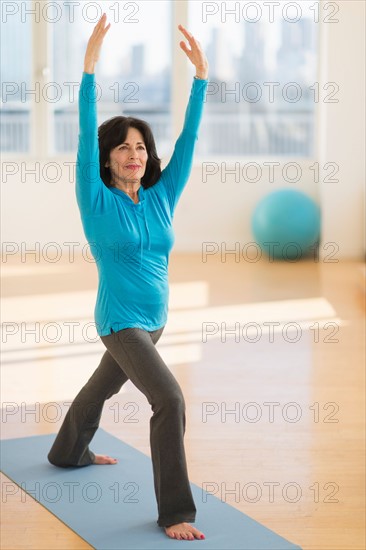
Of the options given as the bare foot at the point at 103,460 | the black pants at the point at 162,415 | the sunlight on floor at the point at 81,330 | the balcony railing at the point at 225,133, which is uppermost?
the balcony railing at the point at 225,133

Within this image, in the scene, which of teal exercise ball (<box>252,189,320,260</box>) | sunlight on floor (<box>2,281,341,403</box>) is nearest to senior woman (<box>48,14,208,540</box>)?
sunlight on floor (<box>2,281,341,403</box>)

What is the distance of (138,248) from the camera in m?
2.98

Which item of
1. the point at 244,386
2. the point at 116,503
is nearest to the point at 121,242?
the point at 116,503

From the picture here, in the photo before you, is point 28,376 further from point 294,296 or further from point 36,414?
point 294,296

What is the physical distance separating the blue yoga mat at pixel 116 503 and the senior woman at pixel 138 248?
0.10 m

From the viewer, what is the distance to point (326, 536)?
290cm

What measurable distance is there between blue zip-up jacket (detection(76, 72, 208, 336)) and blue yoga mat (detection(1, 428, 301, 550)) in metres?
0.57

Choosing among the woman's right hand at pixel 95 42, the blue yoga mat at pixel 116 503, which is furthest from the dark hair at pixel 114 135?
the blue yoga mat at pixel 116 503

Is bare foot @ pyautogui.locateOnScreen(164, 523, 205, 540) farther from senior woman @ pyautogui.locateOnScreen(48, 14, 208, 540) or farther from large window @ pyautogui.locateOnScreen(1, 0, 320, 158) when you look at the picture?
large window @ pyautogui.locateOnScreen(1, 0, 320, 158)

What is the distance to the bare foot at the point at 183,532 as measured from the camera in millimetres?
2875

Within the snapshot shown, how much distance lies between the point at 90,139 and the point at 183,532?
3.87ft

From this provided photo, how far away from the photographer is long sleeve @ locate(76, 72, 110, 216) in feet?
9.39

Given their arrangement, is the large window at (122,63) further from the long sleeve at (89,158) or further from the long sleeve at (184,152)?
the long sleeve at (89,158)

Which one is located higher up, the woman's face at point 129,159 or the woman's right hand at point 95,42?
the woman's right hand at point 95,42
